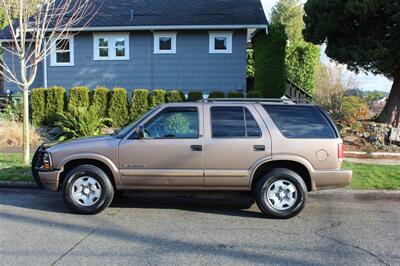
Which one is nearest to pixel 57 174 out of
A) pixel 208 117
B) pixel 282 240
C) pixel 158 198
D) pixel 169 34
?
pixel 158 198

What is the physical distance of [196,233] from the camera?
6.25 meters

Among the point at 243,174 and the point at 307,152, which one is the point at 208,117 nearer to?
the point at 243,174

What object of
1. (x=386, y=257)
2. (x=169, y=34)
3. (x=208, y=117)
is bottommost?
(x=386, y=257)

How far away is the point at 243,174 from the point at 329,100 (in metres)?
11.6

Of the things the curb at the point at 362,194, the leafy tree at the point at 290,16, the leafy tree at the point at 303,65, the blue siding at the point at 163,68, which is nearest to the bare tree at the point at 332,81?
the leafy tree at the point at 303,65

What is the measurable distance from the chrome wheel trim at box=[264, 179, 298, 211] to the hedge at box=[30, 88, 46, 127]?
12535mm

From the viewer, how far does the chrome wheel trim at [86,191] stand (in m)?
7.23

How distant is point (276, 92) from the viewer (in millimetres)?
19875

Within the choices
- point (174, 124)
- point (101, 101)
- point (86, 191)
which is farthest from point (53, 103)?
point (174, 124)

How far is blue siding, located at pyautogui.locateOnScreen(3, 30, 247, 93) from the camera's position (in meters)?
21.5

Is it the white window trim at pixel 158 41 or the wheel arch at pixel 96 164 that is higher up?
the white window trim at pixel 158 41

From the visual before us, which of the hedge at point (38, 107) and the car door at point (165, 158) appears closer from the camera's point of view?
the car door at point (165, 158)

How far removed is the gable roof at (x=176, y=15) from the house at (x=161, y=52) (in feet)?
0.15

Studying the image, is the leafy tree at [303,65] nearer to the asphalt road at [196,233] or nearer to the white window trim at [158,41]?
the white window trim at [158,41]
